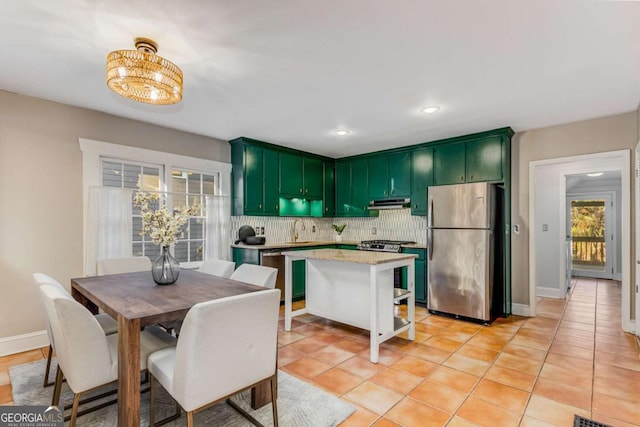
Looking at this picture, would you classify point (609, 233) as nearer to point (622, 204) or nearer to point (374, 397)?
point (622, 204)

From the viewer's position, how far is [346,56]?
2.30m

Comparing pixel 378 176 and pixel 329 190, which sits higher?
pixel 378 176

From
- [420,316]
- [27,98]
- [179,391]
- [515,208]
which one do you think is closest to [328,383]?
[179,391]

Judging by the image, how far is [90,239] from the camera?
11.2 ft

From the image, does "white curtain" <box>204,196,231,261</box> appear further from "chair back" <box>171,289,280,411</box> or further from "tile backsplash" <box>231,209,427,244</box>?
"chair back" <box>171,289,280,411</box>

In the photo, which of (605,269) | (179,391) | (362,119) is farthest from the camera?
(605,269)

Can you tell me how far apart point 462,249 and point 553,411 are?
6.84 feet

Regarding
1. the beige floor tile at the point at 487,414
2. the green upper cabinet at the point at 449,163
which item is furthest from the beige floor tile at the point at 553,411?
the green upper cabinet at the point at 449,163

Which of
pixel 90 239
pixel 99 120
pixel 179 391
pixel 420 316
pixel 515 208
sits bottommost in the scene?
pixel 420 316

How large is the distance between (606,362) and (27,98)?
586 centimetres

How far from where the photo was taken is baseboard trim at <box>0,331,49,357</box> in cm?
296

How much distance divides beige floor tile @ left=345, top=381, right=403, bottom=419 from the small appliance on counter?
2.62 m

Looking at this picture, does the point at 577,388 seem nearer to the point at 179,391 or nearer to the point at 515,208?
the point at 515,208

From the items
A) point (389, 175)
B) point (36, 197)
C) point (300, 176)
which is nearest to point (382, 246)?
point (389, 175)
